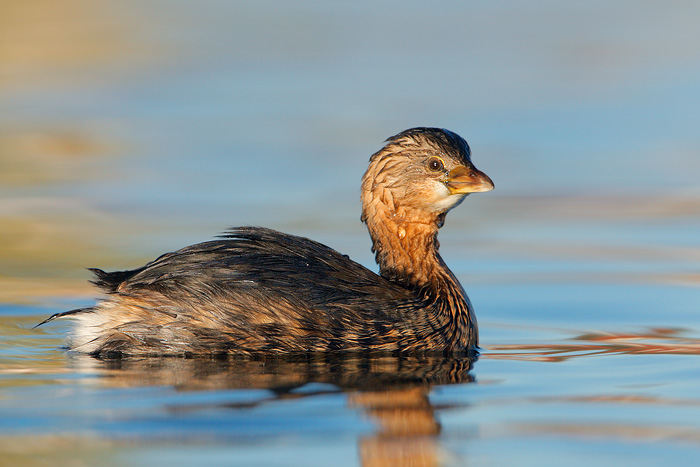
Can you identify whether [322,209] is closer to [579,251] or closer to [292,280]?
[579,251]

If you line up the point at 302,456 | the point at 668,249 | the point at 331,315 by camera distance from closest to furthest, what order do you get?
1. the point at 302,456
2. the point at 331,315
3. the point at 668,249

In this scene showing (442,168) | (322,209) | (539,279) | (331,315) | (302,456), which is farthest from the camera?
(322,209)

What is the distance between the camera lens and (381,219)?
8766mm

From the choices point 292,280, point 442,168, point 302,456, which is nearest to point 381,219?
point 442,168

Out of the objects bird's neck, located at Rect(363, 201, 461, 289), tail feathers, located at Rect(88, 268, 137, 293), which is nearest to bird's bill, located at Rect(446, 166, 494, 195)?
bird's neck, located at Rect(363, 201, 461, 289)

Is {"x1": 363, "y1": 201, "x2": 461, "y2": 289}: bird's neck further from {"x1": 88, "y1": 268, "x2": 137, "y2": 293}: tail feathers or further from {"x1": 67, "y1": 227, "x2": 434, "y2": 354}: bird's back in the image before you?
{"x1": 88, "y1": 268, "x2": 137, "y2": 293}: tail feathers

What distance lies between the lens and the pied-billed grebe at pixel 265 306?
766 cm

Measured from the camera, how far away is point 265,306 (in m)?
7.68

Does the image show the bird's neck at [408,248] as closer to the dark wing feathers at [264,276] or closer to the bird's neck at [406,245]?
the bird's neck at [406,245]

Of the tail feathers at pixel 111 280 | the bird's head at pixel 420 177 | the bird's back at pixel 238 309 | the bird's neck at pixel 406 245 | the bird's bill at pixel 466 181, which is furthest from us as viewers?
the bird's neck at pixel 406 245

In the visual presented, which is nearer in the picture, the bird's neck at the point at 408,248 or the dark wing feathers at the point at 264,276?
the dark wing feathers at the point at 264,276

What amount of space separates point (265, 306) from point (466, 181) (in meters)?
1.67

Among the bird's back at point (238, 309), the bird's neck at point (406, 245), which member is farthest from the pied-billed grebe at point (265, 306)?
the bird's neck at point (406, 245)

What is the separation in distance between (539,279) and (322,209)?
3129 mm
